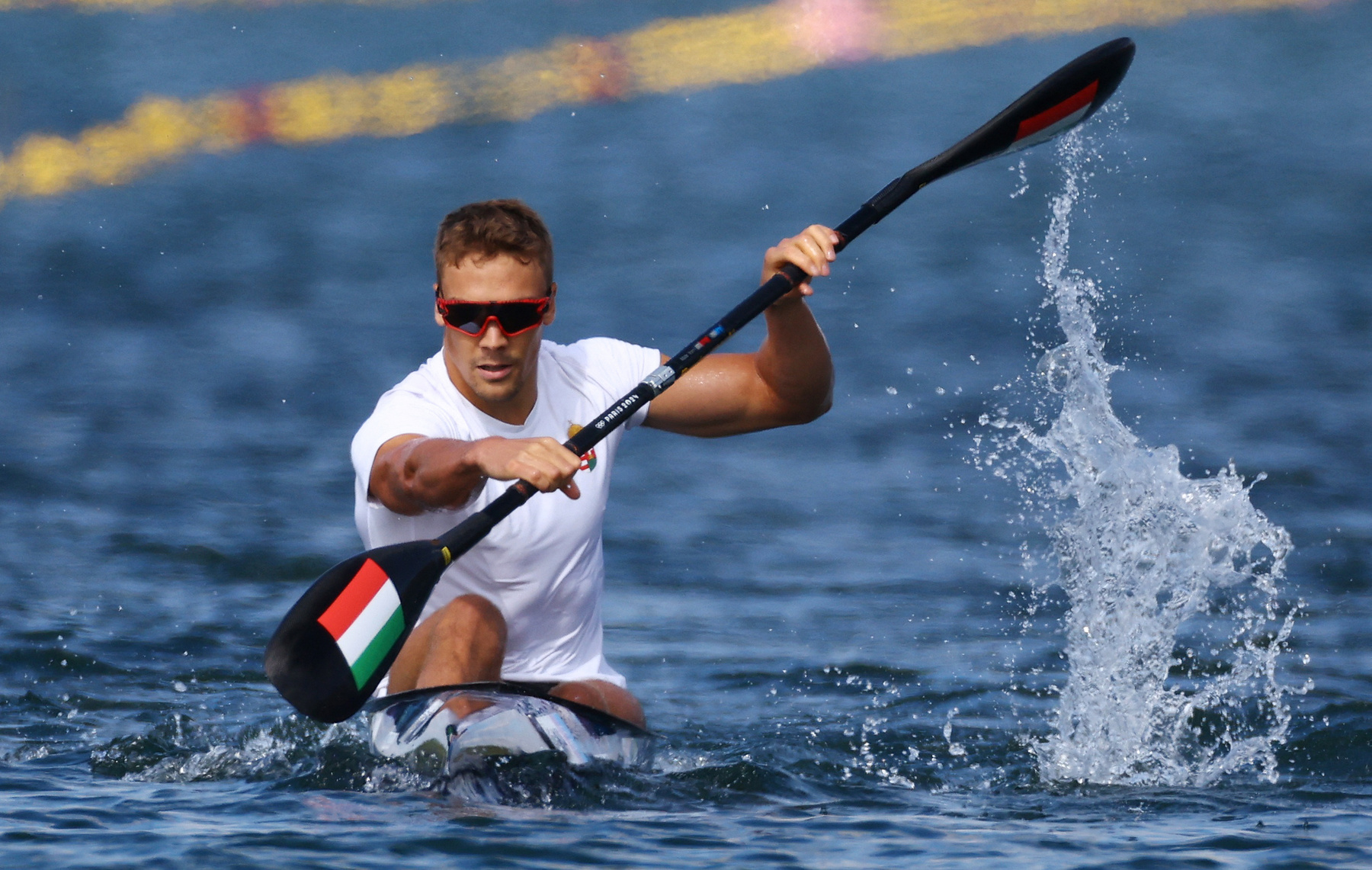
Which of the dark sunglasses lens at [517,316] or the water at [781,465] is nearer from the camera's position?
the dark sunglasses lens at [517,316]

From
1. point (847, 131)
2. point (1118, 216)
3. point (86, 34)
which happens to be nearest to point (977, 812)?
point (1118, 216)

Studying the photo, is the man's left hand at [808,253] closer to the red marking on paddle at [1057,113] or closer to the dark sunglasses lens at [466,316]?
the dark sunglasses lens at [466,316]

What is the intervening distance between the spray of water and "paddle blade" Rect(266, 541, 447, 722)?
1510mm

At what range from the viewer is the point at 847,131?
1375cm

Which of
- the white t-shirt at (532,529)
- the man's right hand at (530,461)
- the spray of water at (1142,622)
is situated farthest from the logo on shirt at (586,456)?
the spray of water at (1142,622)

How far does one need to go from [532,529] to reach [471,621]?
0.22m

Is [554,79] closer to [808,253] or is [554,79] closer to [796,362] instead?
[796,362]

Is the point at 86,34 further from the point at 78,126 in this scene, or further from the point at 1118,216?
the point at 1118,216

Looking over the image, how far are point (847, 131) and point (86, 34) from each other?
21.5 feet

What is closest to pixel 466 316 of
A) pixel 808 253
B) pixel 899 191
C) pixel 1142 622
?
pixel 808 253

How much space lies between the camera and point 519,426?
Result: 3531mm

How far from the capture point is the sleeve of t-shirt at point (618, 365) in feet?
12.2

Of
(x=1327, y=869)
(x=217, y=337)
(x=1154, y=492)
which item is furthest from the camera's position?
(x=217, y=337)

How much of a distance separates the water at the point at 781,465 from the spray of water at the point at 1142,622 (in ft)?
0.05
